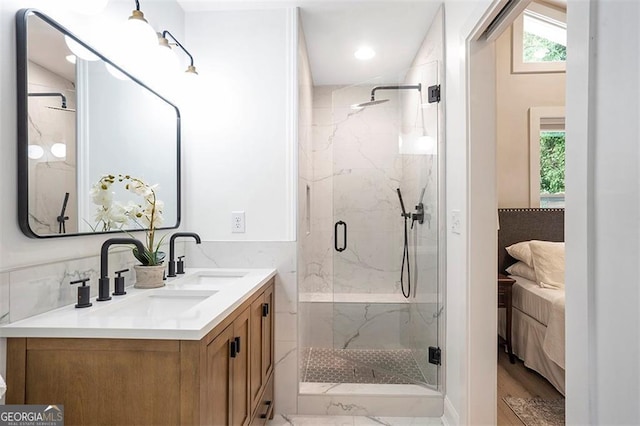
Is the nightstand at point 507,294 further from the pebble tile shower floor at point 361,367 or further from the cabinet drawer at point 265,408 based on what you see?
the cabinet drawer at point 265,408

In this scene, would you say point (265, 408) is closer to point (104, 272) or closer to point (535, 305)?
point (104, 272)

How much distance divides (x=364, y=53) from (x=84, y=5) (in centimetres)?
206

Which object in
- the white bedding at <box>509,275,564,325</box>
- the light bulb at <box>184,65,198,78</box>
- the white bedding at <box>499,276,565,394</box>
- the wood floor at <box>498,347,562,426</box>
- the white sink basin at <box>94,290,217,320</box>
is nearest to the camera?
the white sink basin at <box>94,290,217,320</box>

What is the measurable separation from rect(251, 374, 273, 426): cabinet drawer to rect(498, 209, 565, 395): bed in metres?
1.77

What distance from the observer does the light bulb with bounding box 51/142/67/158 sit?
1.21m

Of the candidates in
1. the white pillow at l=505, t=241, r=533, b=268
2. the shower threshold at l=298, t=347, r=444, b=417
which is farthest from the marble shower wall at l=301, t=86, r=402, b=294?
the white pillow at l=505, t=241, r=533, b=268

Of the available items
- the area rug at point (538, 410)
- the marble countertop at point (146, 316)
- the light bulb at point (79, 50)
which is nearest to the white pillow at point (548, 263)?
the area rug at point (538, 410)

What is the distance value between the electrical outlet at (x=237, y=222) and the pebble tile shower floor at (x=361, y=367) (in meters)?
1.03

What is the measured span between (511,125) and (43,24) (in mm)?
3349

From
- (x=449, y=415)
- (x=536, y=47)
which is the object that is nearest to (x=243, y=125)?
(x=449, y=415)

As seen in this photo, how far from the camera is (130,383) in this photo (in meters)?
0.97

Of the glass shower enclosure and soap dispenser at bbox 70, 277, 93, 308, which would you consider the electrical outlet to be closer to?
the glass shower enclosure

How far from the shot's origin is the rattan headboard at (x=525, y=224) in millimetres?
3174

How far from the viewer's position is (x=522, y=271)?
293cm
